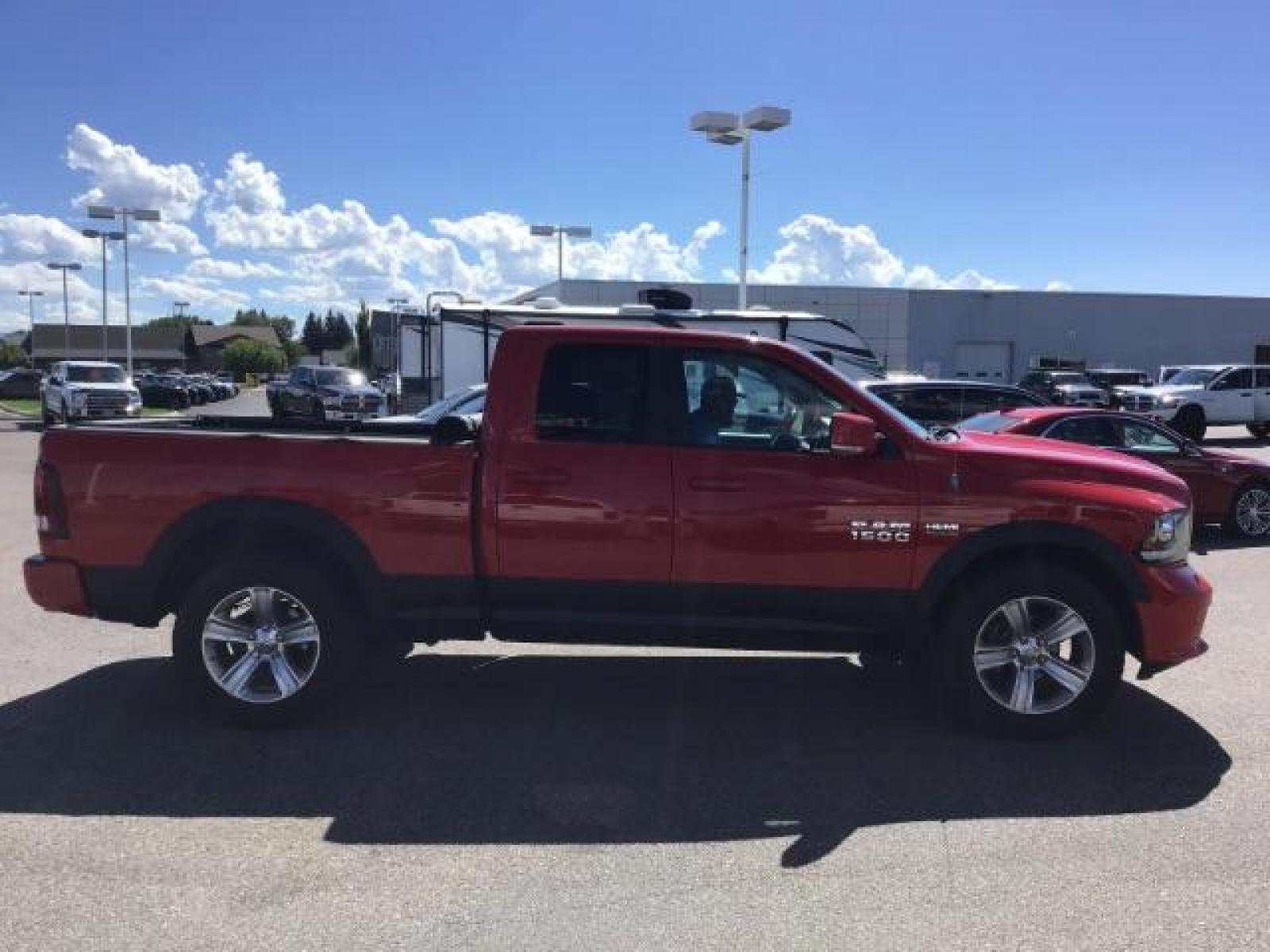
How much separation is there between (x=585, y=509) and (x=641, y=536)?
0.93ft

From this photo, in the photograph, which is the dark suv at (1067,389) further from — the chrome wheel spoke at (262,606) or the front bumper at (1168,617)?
the chrome wheel spoke at (262,606)

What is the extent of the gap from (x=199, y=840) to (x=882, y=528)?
3071 millimetres

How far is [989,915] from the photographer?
3.32 m

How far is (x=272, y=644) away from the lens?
4.89 meters

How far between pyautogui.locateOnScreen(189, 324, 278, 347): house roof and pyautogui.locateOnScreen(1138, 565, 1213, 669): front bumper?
130 m

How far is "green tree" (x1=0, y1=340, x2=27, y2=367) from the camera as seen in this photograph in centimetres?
10944

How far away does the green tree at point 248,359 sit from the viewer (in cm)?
11038

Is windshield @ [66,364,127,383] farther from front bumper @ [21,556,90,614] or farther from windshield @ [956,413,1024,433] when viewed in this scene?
front bumper @ [21,556,90,614]

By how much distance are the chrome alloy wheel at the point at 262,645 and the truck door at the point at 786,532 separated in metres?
1.81

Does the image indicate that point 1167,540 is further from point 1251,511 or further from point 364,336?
point 364,336

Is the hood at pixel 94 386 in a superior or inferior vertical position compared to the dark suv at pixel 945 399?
inferior

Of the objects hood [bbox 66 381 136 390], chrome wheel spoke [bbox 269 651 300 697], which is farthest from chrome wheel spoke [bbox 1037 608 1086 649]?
hood [bbox 66 381 136 390]

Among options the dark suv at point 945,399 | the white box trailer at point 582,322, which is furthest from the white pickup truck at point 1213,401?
the dark suv at point 945,399

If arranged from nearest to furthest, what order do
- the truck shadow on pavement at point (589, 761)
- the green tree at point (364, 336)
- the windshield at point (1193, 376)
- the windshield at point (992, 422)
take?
the truck shadow on pavement at point (589, 761) → the windshield at point (992, 422) → the windshield at point (1193, 376) → the green tree at point (364, 336)
